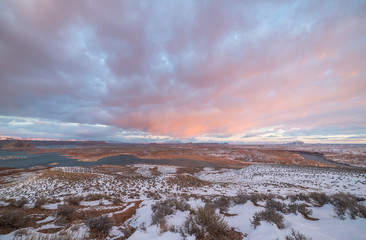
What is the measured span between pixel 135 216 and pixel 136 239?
2.45 m

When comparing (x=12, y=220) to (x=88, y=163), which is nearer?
(x=12, y=220)

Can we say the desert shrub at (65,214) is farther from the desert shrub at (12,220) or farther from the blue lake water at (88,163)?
the blue lake water at (88,163)

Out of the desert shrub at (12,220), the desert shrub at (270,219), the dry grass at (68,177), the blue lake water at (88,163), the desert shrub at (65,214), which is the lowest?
the blue lake water at (88,163)

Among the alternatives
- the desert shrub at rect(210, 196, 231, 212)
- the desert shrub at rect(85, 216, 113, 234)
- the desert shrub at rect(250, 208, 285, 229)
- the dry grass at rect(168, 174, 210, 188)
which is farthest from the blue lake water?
the desert shrub at rect(85, 216, 113, 234)

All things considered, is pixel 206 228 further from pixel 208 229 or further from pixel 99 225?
pixel 99 225

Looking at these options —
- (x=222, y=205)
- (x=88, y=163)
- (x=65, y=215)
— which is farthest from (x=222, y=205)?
(x=88, y=163)

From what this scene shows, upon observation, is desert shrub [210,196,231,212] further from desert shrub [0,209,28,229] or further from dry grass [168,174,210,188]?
dry grass [168,174,210,188]

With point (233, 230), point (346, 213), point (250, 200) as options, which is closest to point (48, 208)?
point (233, 230)

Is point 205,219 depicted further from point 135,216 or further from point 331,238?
point 135,216

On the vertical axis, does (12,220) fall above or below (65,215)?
above

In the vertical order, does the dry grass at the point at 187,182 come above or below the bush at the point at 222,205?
below

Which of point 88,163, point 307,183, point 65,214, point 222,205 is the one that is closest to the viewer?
point 65,214

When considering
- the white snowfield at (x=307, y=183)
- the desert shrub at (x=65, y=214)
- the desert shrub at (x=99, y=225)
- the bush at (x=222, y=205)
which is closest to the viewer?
the desert shrub at (x=99, y=225)

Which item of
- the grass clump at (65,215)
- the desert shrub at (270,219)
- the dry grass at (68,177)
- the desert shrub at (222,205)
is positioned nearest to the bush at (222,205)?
the desert shrub at (222,205)
